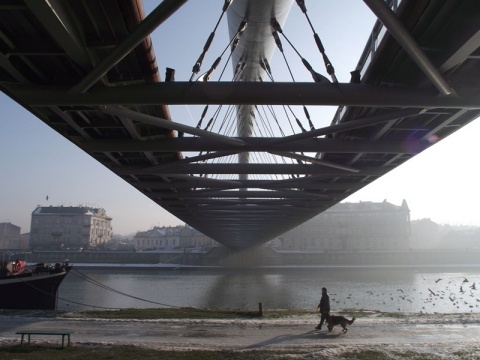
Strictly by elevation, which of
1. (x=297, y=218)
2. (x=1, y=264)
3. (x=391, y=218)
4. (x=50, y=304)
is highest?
(x=391, y=218)

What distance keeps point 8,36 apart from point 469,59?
585cm

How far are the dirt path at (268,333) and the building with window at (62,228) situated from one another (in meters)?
96.5

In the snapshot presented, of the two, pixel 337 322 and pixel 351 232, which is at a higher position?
pixel 351 232

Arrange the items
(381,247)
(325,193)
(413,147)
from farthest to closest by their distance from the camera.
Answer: (381,247), (325,193), (413,147)

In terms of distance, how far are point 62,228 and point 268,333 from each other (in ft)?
343

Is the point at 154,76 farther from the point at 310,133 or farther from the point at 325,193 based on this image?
the point at 325,193

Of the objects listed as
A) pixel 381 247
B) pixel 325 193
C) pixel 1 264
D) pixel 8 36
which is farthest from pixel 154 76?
pixel 381 247

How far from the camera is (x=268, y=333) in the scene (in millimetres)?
11859

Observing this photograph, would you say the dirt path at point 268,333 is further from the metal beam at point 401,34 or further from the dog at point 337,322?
the metal beam at point 401,34

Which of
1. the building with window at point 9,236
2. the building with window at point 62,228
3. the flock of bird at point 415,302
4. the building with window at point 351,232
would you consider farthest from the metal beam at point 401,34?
the building with window at point 9,236

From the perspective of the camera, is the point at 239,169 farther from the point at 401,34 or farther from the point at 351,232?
the point at 351,232

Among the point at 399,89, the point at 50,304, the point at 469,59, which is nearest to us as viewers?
the point at 469,59

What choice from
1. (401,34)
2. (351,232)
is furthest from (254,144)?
(351,232)

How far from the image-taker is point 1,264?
83.7 feet
